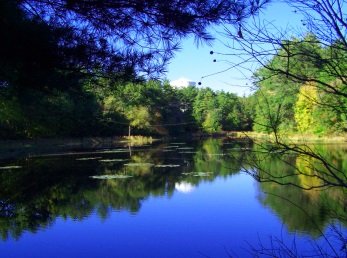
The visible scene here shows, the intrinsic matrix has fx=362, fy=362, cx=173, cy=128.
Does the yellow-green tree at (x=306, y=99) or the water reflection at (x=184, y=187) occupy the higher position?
the yellow-green tree at (x=306, y=99)

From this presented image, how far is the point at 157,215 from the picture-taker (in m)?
7.18

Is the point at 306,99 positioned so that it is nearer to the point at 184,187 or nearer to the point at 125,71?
the point at 125,71

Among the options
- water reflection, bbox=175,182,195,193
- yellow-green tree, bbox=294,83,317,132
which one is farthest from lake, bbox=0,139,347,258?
yellow-green tree, bbox=294,83,317,132

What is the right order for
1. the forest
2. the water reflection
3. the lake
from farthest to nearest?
1. the water reflection
2. the lake
3. the forest

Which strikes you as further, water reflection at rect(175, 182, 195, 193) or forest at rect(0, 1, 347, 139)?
water reflection at rect(175, 182, 195, 193)

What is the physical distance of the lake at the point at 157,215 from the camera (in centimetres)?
543

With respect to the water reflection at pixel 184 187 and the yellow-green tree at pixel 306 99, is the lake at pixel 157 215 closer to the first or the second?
the water reflection at pixel 184 187

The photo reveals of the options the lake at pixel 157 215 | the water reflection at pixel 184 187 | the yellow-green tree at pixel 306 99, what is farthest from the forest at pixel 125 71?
the water reflection at pixel 184 187

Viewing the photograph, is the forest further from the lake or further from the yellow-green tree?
the lake

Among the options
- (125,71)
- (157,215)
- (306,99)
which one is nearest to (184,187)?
(157,215)

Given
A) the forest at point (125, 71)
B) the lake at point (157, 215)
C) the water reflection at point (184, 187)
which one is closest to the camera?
the forest at point (125, 71)

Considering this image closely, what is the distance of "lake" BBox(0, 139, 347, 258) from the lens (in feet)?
17.8

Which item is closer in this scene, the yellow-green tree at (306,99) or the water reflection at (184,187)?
the yellow-green tree at (306,99)

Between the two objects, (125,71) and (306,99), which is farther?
(125,71)
